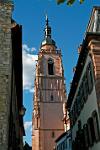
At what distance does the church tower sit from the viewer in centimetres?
6500

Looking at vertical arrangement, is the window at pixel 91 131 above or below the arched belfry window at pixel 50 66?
below

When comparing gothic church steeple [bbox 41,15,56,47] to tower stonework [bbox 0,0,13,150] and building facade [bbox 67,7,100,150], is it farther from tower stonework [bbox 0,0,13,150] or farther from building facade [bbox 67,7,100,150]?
tower stonework [bbox 0,0,13,150]

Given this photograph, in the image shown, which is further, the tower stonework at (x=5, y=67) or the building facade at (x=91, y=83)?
the building facade at (x=91, y=83)

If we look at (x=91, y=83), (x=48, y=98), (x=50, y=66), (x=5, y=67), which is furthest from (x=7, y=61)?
(x=50, y=66)

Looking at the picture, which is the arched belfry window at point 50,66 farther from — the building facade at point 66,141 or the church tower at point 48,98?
the building facade at point 66,141

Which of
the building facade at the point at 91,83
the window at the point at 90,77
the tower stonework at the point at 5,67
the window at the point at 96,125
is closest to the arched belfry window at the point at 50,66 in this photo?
the building facade at the point at 91,83

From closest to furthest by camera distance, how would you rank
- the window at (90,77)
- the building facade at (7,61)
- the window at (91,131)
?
the building facade at (7,61) < the window at (90,77) < the window at (91,131)

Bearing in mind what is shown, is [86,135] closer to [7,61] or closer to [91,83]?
[91,83]

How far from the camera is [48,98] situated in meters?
72.0

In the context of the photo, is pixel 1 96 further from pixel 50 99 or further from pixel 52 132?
pixel 50 99

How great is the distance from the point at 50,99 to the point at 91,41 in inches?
2146

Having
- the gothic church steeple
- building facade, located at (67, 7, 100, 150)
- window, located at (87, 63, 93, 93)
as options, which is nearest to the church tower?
the gothic church steeple

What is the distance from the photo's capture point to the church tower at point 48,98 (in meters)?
65.0

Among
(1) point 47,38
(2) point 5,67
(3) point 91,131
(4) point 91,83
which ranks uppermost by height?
(1) point 47,38
